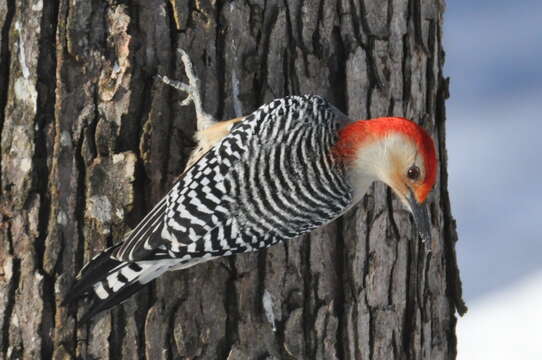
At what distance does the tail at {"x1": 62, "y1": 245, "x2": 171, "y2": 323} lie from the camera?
3174 millimetres

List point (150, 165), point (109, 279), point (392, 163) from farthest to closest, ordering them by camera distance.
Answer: point (392, 163) → point (150, 165) → point (109, 279)

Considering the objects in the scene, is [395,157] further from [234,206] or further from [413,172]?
[234,206]

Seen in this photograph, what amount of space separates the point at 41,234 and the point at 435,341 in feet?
5.94

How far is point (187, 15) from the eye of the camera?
333cm

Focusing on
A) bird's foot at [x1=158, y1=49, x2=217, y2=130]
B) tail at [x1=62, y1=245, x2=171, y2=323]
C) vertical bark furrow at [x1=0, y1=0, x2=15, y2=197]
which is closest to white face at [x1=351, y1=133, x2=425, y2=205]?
bird's foot at [x1=158, y1=49, x2=217, y2=130]

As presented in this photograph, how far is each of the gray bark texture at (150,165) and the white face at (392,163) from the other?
224 mm

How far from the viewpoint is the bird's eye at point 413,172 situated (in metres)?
3.31

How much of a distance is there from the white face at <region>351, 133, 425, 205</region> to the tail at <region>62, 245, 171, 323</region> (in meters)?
0.90

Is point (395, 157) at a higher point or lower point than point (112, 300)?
higher

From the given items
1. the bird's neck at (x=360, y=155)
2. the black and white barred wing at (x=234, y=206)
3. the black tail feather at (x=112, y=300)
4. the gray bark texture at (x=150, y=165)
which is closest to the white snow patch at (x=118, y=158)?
the gray bark texture at (x=150, y=165)

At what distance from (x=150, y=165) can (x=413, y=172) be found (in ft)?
3.34

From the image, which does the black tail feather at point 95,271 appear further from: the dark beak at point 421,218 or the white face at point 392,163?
the dark beak at point 421,218

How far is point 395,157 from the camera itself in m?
3.37

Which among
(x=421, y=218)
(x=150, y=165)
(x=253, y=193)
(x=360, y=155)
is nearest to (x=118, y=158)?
(x=150, y=165)
